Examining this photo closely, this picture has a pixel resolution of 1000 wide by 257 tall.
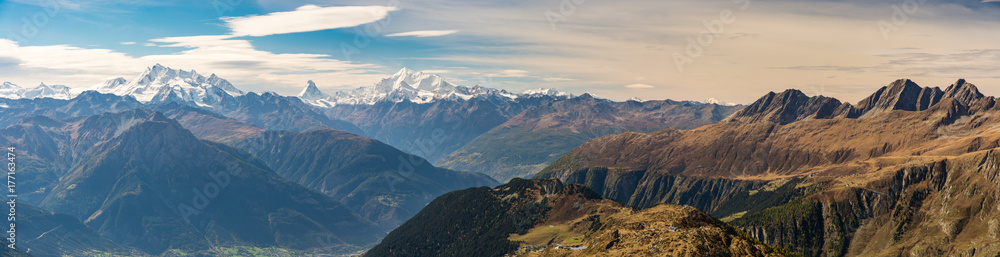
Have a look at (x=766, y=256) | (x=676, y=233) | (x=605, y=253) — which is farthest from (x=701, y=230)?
(x=605, y=253)

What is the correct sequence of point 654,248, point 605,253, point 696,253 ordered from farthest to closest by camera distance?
1. point 605,253
2. point 654,248
3. point 696,253

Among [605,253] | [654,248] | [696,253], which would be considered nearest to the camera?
[696,253]

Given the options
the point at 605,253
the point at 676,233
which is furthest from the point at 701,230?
the point at 605,253

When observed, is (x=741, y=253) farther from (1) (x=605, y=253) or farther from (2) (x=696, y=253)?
(1) (x=605, y=253)

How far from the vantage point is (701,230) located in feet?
593

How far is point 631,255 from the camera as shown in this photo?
18125 centimetres

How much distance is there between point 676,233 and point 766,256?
82.4 feet

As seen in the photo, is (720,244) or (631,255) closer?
(720,244)

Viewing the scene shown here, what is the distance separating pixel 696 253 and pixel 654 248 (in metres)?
17.3

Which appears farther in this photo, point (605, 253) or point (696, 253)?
point (605, 253)

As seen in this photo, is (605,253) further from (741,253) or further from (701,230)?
(741,253)

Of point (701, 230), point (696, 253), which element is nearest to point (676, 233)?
point (701, 230)

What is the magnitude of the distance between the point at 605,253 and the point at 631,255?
18358 millimetres

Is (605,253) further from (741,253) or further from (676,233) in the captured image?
(741,253)
